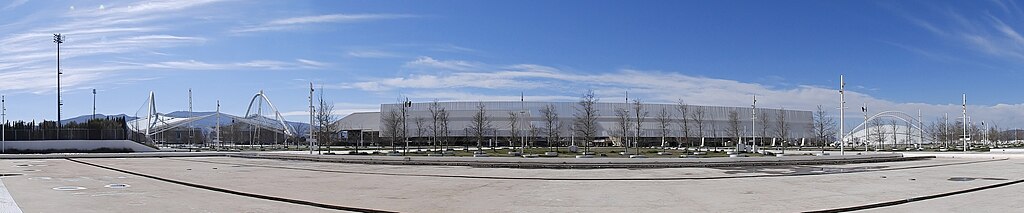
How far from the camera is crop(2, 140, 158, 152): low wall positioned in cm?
6538

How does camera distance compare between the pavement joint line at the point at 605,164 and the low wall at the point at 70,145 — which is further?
the low wall at the point at 70,145

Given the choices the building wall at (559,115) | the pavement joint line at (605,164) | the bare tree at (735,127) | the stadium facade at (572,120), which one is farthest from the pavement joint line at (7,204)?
the building wall at (559,115)

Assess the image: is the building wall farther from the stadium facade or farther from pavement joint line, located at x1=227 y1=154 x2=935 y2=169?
pavement joint line, located at x1=227 y1=154 x2=935 y2=169

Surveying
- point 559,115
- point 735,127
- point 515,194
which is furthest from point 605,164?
point 559,115

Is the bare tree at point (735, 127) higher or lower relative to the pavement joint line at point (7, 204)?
higher

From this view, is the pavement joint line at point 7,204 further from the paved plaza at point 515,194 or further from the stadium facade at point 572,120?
the stadium facade at point 572,120

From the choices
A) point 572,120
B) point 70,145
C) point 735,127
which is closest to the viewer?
point 70,145

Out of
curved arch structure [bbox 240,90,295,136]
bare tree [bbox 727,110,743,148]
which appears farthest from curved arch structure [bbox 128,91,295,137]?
bare tree [bbox 727,110,743,148]

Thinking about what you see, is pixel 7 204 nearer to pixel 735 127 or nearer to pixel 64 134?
pixel 64 134

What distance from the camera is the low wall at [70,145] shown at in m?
65.4

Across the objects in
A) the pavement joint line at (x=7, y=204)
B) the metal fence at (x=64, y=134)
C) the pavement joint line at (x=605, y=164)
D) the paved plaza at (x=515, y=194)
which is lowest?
the pavement joint line at (x=605, y=164)

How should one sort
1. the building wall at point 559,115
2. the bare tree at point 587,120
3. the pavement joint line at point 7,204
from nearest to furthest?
the pavement joint line at point 7,204 → the bare tree at point 587,120 → the building wall at point 559,115

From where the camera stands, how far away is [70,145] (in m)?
66.8

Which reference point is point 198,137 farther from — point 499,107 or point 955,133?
point 955,133
